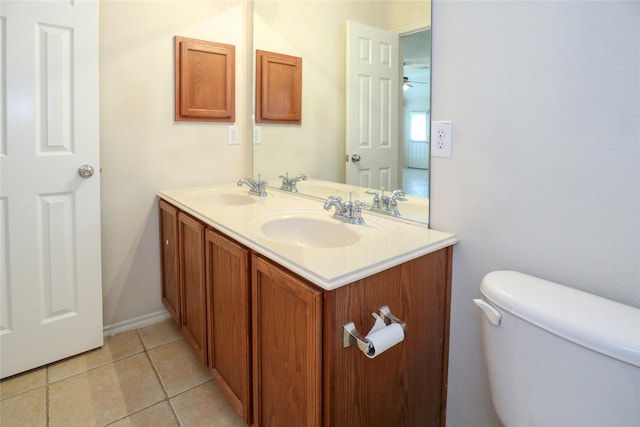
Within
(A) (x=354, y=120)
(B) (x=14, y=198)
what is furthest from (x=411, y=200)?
(B) (x=14, y=198)

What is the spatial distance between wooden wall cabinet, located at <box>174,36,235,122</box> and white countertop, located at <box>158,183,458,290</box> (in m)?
0.60

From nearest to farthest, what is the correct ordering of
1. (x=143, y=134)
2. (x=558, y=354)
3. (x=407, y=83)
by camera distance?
1. (x=558, y=354)
2. (x=407, y=83)
3. (x=143, y=134)

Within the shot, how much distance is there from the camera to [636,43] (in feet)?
2.57

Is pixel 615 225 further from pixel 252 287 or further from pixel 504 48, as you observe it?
pixel 252 287

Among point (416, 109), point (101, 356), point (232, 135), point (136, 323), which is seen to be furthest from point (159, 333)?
point (416, 109)

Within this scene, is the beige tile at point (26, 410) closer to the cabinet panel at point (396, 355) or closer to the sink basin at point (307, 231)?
the sink basin at point (307, 231)

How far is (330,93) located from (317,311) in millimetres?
1136

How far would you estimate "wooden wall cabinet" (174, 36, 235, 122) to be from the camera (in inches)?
79.5

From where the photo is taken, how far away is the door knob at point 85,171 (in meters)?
1.69

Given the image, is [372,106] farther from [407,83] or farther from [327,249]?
[327,249]

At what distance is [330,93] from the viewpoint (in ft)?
5.55

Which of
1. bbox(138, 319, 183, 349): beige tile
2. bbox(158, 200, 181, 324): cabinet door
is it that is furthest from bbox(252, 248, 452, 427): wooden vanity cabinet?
bbox(138, 319, 183, 349): beige tile

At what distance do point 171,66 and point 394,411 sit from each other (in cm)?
194

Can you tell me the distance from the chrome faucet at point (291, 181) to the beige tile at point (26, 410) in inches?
55.2
